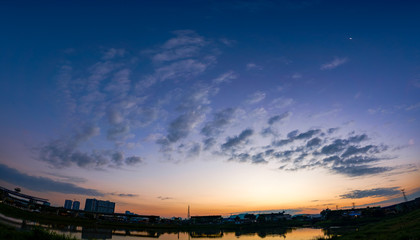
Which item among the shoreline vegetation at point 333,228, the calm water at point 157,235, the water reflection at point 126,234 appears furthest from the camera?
the calm water at point 157,235

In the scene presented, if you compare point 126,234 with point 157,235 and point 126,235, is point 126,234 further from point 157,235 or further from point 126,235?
point 157,235

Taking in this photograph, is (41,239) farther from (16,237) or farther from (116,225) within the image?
(116,225)

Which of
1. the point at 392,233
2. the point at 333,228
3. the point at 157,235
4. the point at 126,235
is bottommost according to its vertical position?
the point at 333,228

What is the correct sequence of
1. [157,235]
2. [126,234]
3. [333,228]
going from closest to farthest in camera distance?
[126,234]
[157,235]
[333,228]

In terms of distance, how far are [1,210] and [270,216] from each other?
164 metres

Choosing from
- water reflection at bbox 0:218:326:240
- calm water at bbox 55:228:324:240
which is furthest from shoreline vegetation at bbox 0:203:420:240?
calm water at bbox 55:228:324:240

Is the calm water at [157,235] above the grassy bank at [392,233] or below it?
below

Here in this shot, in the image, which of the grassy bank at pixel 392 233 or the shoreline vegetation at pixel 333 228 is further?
the grassy bank at pixel 392 233

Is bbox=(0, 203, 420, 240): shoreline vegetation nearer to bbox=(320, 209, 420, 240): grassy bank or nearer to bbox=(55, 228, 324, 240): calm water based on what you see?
bbox=(320, 209, 420, 240): grassy bank

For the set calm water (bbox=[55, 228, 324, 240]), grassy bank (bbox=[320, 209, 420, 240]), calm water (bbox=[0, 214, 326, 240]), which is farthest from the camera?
calm water (bbox=[55, 228, 324, 240])

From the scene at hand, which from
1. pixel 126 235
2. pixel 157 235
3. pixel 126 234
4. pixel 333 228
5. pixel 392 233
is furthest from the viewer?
pixel 333 228

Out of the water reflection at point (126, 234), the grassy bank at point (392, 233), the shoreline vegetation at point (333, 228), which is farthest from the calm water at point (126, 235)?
the grassy bank at point (392, 233)

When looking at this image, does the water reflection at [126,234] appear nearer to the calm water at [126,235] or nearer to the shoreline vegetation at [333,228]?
the calm water at [126,235]

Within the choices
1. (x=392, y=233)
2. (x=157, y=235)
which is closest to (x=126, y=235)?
(x=157, y=235)
